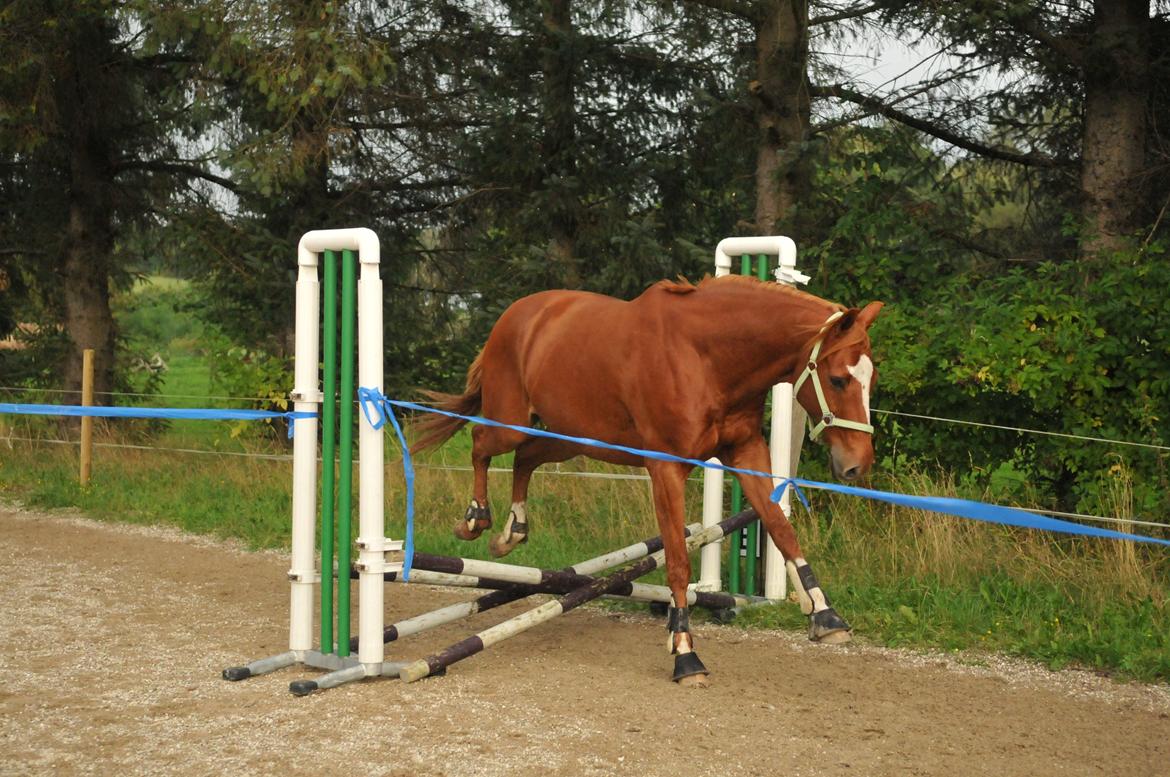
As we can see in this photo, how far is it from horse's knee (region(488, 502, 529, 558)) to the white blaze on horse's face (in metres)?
2.15

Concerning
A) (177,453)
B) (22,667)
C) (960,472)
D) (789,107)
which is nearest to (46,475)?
(177,453)

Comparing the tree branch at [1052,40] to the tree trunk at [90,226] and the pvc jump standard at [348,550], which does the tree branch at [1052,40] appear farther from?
the tree trunk at [90,226]

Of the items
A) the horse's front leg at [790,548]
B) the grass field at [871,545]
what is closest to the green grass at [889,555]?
the grass field at [871,545]

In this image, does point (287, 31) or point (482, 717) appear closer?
point (482, 717)

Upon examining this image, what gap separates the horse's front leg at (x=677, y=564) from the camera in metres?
5.50

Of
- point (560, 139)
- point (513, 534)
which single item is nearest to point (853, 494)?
point (513, 534)

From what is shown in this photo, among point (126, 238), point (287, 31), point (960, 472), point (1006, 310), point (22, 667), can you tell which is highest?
point (287, 31)

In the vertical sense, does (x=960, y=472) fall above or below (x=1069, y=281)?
below

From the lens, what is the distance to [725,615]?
6871 mm

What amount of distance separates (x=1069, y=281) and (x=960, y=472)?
4.93 feet

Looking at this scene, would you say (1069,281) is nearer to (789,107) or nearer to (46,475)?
(789,107)

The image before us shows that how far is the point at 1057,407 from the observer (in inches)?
316

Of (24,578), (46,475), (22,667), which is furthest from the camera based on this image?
(46,475)

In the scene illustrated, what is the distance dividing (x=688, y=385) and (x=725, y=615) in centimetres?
184
